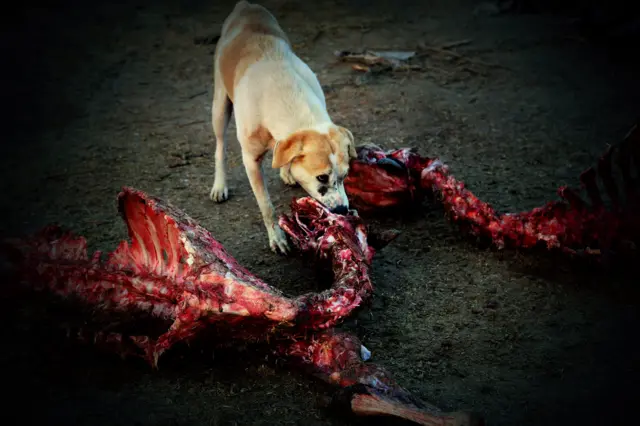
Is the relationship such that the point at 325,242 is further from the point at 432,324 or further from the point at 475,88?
the point at 475,88

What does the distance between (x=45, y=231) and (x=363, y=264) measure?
1.32 metres

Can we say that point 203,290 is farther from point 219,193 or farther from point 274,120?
point 219,193

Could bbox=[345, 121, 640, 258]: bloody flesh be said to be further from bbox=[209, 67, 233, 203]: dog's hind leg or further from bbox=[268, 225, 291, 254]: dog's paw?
bbox=[209, 67, 233, 203]: dog's hind leg

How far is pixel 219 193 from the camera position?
13.5ft

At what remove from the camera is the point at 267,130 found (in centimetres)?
357

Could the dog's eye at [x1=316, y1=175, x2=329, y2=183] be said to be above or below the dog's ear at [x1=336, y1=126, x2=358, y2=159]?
below

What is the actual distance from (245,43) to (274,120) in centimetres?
70

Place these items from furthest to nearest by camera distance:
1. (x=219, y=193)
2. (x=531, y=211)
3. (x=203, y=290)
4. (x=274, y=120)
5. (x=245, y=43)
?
(x=219, y=193), (x=245, y=43), (x=274, y=120), (x=531, y=211), (x=203, y=290)

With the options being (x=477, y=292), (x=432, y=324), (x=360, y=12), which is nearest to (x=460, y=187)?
(x=477, y=292)

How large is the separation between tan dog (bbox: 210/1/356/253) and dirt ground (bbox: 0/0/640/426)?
0.32 m

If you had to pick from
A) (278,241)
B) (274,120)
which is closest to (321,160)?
(274,120)

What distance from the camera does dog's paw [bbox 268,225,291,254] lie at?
3.49 meters

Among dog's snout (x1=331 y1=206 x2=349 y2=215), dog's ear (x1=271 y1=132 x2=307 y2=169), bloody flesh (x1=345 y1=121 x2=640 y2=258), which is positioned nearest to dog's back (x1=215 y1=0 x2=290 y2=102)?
dog's ear (x1=271 y1=132 x2=307 y2=169)

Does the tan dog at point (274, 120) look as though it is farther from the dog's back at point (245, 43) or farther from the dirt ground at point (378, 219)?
the dirt ground at point (378, 219)
